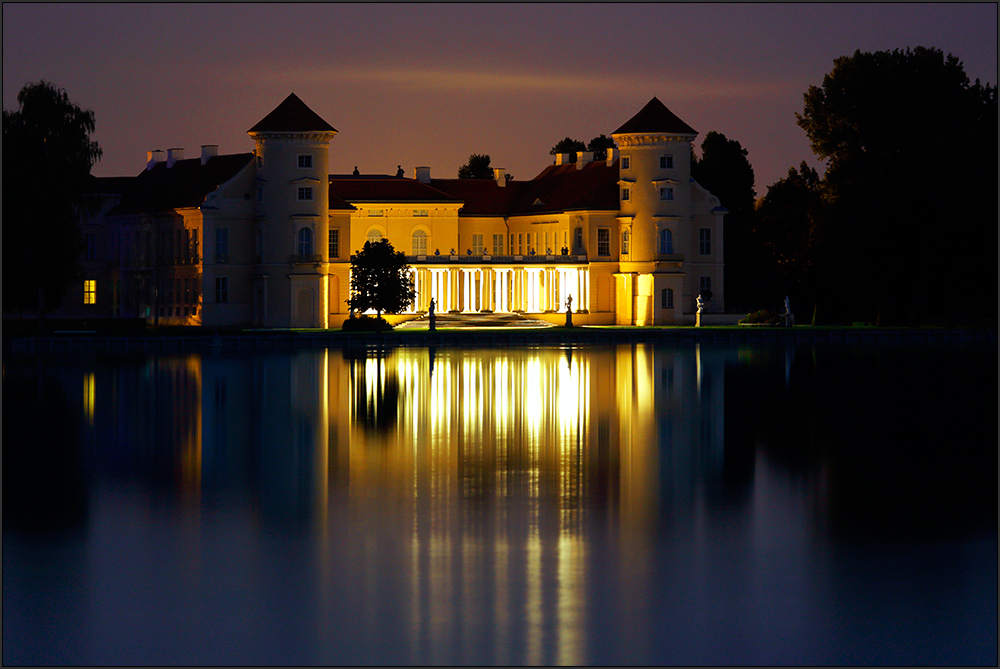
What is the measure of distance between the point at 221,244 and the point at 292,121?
8165 mm

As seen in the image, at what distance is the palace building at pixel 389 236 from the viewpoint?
88625mm

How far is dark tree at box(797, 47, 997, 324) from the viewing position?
263 feet

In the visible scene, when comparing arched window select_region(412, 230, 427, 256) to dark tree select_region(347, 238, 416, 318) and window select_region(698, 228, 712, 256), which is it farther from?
window select_region(698, 228, 712, 256)

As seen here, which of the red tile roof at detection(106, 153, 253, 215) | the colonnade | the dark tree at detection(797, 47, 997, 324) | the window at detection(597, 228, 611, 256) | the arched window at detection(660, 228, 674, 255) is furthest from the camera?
the window at detection(597, 228, 611, 256)

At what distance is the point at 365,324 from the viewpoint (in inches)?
3275

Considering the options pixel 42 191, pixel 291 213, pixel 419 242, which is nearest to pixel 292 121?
pixel 291 213

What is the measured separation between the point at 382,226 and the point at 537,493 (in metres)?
78.0

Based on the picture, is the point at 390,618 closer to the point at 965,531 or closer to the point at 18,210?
the point at 965,531

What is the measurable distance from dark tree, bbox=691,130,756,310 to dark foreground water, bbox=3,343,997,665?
6768 cm

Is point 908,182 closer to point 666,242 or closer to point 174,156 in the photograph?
point 666,242

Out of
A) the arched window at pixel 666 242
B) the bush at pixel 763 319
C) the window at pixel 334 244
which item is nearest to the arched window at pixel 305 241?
the window at pixel 334 244

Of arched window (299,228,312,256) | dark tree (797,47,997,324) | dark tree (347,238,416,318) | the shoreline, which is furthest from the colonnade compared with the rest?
dark tree (797,47,997,324)

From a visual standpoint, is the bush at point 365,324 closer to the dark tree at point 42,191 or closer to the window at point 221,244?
the window at point 221,244

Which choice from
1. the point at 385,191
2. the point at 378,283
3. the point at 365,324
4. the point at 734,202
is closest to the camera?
the point at 365,324
